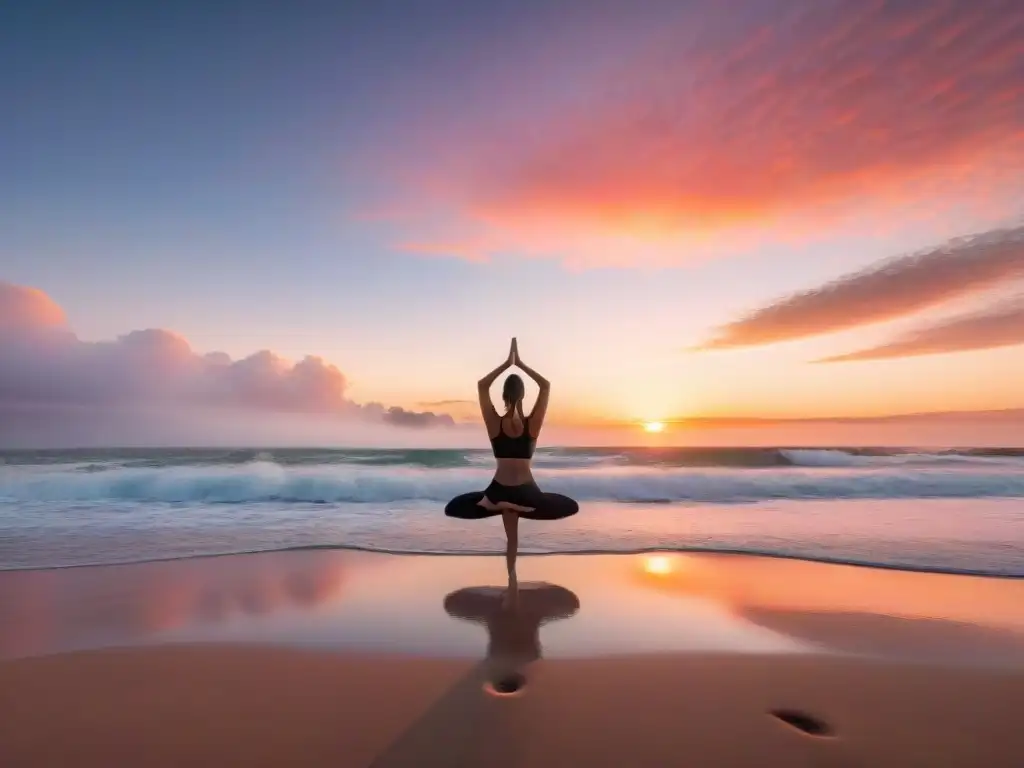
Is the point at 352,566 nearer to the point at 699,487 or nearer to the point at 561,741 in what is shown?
the point at 561,741

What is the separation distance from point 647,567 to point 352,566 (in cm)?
421

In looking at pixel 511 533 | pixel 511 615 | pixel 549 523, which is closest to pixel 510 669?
pixel 511 615

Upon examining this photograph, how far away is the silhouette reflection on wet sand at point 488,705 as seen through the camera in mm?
3355

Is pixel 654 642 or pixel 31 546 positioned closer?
pixel 654 642

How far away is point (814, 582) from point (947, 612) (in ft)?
4.74

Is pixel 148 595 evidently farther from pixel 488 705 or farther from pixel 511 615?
pixel 488 705

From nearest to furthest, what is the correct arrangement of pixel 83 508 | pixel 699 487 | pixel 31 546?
1. pixel 31 546
2. pixel 83 508
3. pixel 699 487

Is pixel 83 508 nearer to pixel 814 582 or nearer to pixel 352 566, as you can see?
pixel 352 566

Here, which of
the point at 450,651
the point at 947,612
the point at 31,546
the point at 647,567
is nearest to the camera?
the point at 450,651

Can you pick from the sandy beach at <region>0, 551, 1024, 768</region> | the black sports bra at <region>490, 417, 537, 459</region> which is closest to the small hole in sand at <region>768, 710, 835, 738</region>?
the sandy beach at <region>0, 551, 1024, 768</region>

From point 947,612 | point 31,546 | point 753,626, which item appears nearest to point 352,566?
point 753,626

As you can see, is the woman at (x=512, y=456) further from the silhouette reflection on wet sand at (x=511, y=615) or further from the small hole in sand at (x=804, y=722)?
the small hole in sand at (x=804, y=722)

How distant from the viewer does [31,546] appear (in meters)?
9.73

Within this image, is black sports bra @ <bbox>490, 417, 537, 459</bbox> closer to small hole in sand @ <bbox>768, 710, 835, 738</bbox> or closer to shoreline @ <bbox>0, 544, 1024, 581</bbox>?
shoreline @ <bbox>0, 544, 1024, 581</bbox>
